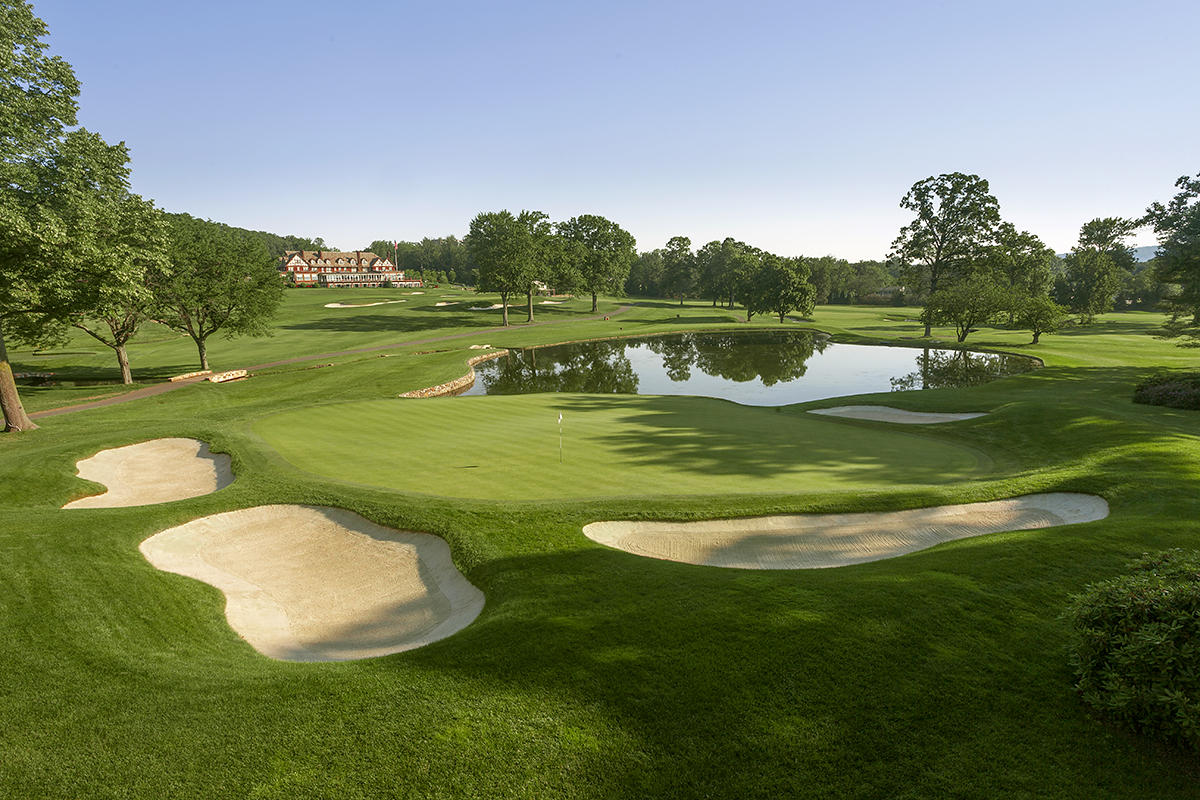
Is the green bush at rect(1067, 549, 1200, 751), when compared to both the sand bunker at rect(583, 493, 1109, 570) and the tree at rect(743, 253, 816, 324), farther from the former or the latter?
the tree at rect(743, 253, 816, 324)

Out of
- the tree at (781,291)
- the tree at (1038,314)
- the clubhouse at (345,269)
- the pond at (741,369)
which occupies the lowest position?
the pond at (741,369)

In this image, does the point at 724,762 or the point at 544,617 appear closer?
the point at 724,762

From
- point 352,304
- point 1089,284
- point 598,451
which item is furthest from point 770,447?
point 1089,284

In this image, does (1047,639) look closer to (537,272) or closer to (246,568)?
(246,568)

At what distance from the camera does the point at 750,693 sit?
19.1 feet

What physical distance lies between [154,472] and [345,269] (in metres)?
189

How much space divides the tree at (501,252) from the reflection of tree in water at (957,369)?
A: 168 ft

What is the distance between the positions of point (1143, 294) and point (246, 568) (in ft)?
516

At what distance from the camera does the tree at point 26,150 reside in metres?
19.5

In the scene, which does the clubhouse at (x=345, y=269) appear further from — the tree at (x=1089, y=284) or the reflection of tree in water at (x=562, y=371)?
the tree at (x=1089, y=284)

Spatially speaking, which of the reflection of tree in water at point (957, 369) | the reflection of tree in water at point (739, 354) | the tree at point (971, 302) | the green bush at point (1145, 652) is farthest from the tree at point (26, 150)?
the tree at point (971, 302)

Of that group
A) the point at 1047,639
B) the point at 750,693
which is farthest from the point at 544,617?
the point at 1047,639

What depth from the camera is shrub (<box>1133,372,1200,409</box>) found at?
74.5 feet

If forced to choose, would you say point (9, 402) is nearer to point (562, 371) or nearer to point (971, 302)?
point (562, 371)
